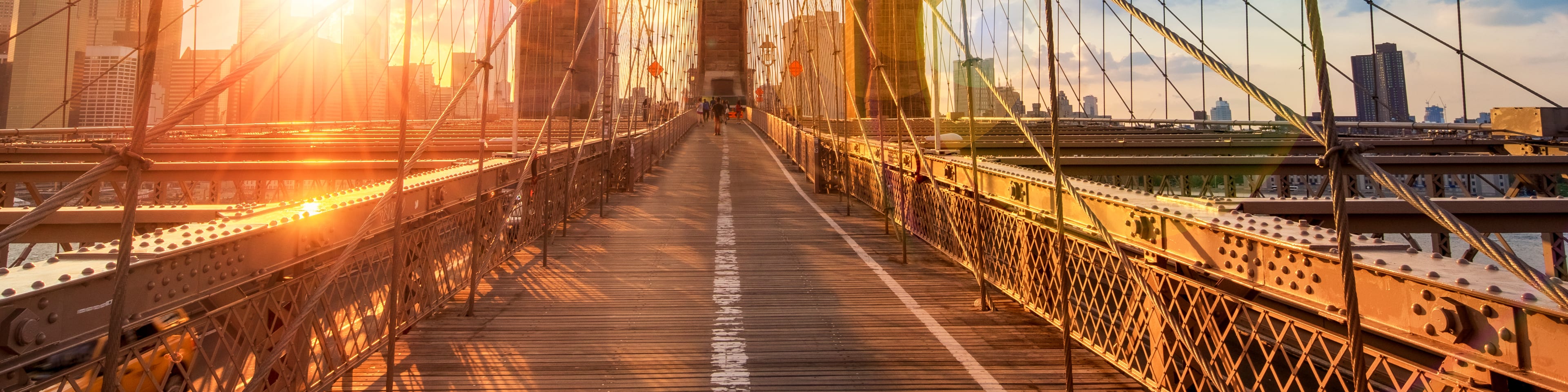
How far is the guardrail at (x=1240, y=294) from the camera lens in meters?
2.53

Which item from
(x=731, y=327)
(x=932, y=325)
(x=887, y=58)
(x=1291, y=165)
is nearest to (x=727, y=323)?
(x=731, y=327)

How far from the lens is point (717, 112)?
47156 millimetres

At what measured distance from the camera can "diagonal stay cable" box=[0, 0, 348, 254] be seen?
2361 millimetres

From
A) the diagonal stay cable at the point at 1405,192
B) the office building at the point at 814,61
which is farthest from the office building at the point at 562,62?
the diagonal stay cable at the point at 1405,192

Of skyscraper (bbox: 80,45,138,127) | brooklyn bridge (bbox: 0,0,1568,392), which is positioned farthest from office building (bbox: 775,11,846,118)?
skyscraper (bbox: 80,45,138,127)

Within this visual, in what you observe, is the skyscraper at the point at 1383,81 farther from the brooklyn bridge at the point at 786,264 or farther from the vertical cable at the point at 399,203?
the vertical cable at the point at 399,203

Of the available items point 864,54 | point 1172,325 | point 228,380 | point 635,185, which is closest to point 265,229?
point 228,380

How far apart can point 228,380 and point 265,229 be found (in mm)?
731

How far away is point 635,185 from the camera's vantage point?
753 inches

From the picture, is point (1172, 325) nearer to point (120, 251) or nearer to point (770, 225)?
point (120, 251)

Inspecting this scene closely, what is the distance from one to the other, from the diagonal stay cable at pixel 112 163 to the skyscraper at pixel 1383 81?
22625 mm

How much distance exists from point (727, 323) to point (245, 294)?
347 cm

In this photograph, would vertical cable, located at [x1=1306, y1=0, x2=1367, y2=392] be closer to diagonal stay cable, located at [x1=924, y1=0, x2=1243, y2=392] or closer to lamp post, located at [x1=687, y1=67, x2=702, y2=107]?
diagonal stay cable, located at [x1=924, y1=0, x2=1243, y2=392]

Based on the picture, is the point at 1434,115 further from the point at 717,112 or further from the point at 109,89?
the point at 109,89
